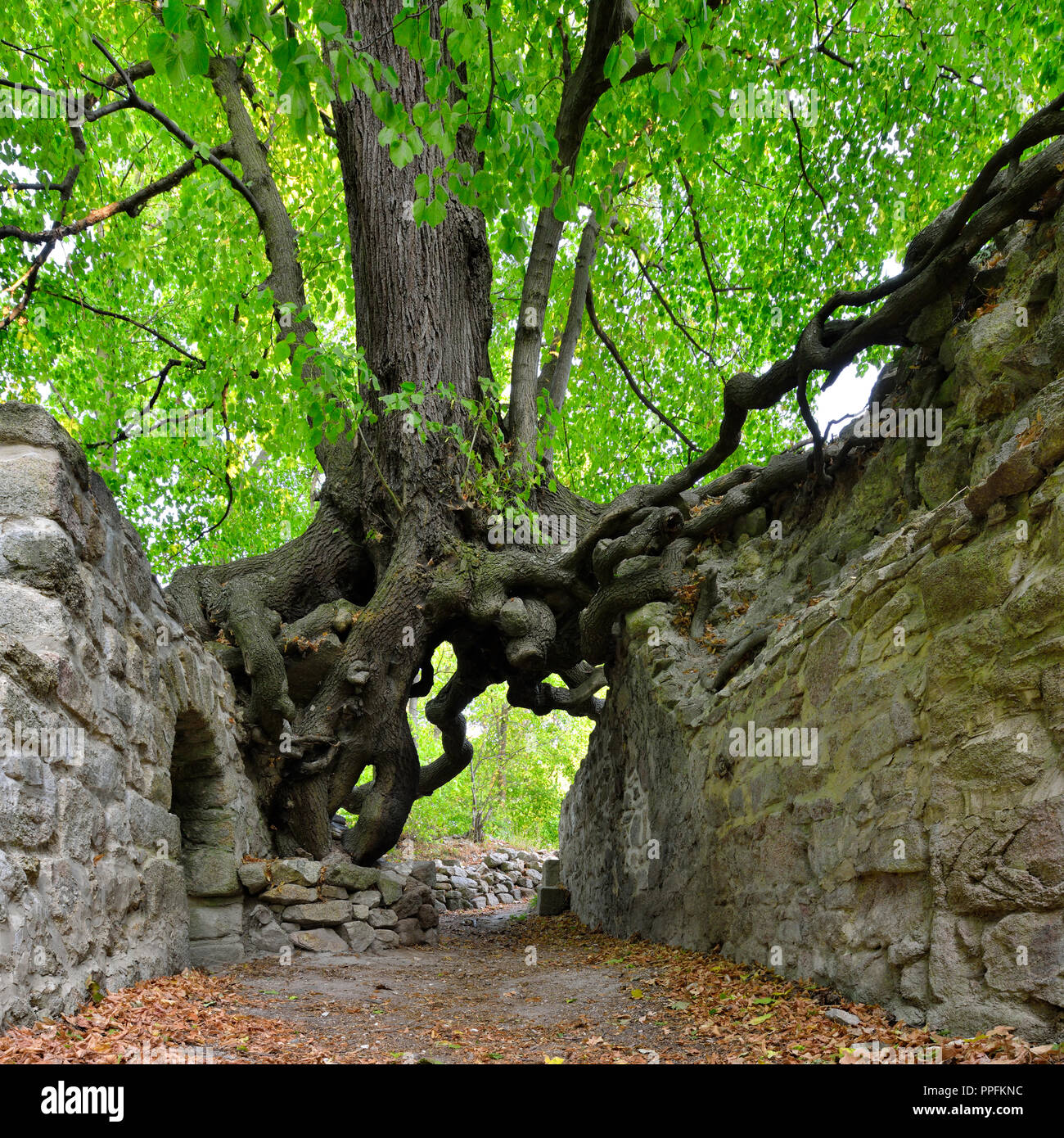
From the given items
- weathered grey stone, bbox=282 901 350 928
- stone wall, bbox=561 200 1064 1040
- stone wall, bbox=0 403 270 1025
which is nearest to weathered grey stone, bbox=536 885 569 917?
stone wall, bbox=561 200 1064 1040

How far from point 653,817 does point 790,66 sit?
283 inches

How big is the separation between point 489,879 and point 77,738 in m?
12.1

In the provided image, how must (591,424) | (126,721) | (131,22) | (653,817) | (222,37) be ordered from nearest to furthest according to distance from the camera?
(222,37) → (126,721) → (653,817) → (131,22) → (591,424)

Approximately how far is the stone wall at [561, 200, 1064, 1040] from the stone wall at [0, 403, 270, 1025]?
299 cm

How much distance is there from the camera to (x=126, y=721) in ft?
12.7

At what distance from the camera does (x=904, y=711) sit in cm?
310

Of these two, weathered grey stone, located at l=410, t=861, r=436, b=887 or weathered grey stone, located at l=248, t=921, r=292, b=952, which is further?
weathered grey stone, located at l=410, t=861, r=436, b=887

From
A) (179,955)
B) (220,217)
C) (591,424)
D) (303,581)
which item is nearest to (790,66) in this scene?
(591,424)

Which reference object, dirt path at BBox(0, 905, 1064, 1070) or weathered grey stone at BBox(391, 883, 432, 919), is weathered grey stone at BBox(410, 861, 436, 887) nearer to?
weathered grey stone at BBox(391, 883, 432, 919)

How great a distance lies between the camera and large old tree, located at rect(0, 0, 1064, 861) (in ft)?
20.2

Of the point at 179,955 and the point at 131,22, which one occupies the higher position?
the point at 131,22

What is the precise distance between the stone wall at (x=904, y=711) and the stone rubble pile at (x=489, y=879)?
6916 millimetres
